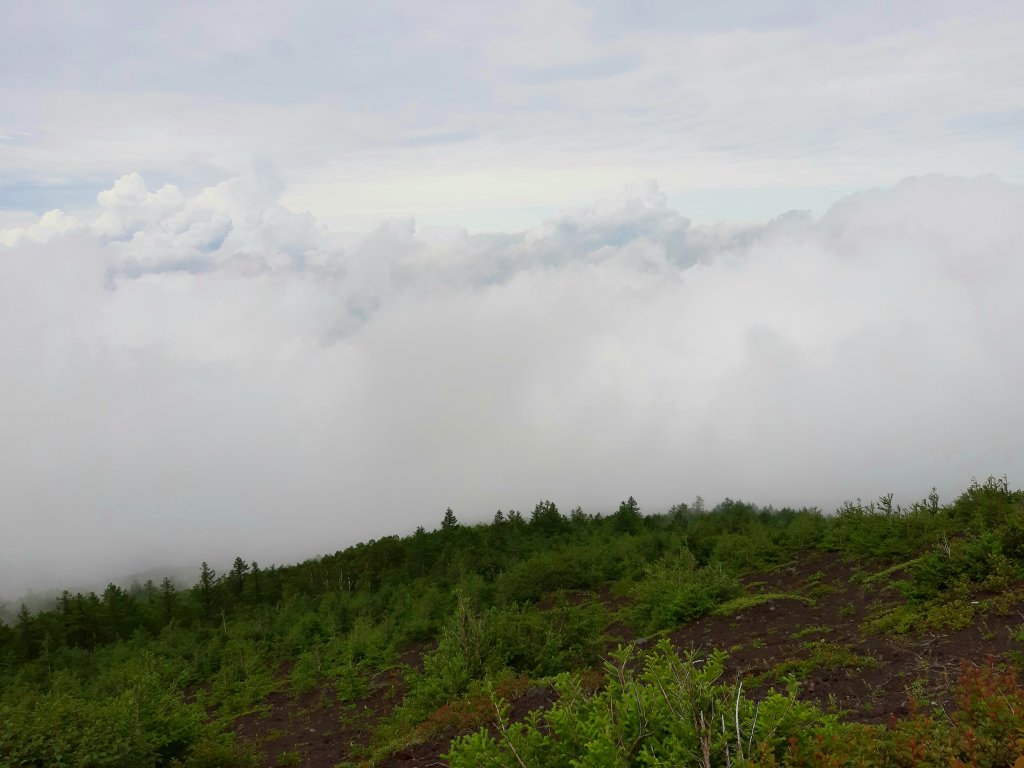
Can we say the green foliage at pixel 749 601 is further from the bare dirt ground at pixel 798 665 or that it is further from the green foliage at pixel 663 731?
the green foliage at pixel 663 731

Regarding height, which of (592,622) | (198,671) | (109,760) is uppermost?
(109,760)

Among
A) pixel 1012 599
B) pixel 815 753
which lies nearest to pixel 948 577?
pixel 1012 599

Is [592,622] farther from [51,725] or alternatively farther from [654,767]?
[654,767]

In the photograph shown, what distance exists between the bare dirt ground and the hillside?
0.25ft

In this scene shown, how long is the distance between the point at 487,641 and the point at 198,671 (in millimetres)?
28016

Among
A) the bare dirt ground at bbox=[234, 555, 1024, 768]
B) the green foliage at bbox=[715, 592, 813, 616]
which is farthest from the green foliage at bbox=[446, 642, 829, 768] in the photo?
the green foliage at bbox=[715, 592, 813, 616]

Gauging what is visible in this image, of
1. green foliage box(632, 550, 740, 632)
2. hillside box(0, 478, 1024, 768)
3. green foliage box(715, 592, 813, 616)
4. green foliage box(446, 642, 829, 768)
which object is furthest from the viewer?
green foliage box(632, 550, 740, 632)

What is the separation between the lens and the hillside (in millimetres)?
5617

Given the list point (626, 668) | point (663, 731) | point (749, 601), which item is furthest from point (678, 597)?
point (663, 731)

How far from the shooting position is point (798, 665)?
40.4ft

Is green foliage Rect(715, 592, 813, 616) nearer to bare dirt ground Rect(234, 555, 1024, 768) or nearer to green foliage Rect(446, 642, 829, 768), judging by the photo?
bare dirt ground Rect(234, 555, 1024, 768)

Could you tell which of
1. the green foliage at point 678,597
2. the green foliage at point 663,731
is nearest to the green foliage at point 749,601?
the green foliage at point 678,597

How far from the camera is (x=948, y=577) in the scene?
15.9 m

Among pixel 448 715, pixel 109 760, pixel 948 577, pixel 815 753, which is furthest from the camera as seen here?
pixel 948 577
